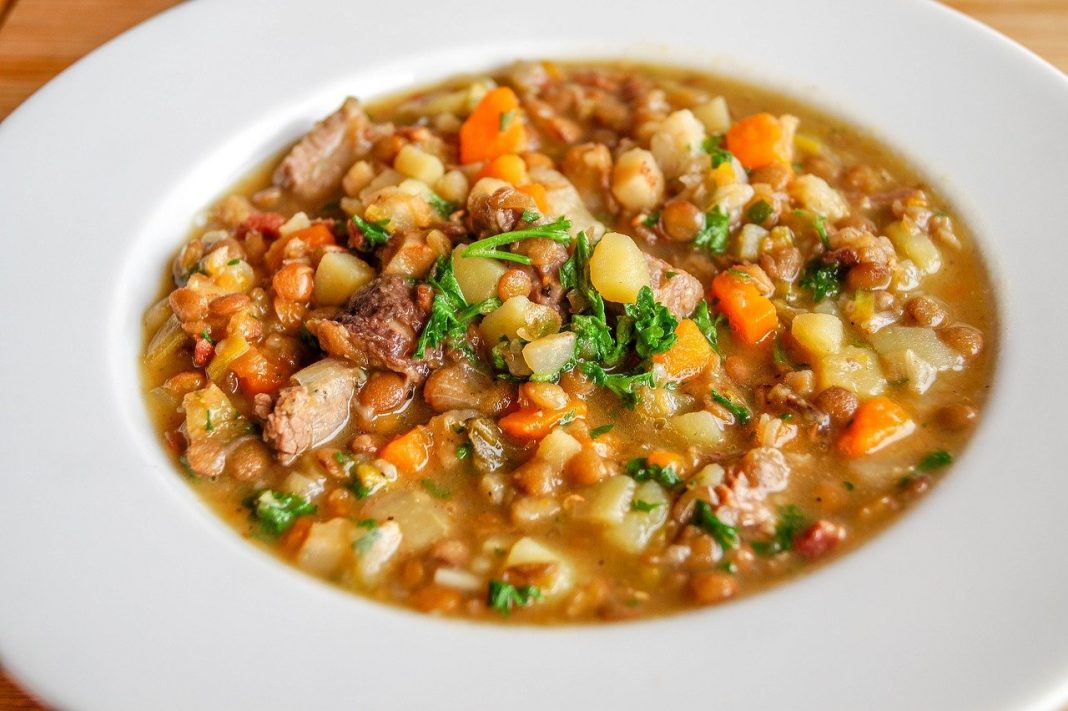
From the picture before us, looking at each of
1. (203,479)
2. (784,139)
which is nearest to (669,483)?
(203,479)

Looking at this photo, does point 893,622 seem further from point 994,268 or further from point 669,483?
point 994,268

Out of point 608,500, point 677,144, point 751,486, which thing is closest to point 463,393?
point 608,500

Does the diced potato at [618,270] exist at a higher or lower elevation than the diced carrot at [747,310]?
higher

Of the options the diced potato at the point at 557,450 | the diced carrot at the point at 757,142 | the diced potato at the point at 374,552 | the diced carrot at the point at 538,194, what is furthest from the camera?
the diced carrot at the point at 757,142

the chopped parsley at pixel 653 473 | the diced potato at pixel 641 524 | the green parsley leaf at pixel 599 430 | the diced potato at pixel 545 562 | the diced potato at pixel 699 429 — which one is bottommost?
the diced potato at pixel 545 562

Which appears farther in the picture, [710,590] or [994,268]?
[994,268]

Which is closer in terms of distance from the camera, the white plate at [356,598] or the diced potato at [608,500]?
the white plate at [356,598]

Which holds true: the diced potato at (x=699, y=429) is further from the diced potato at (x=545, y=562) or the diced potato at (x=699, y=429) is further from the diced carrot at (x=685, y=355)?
the diced potato at (x=545, y=562)

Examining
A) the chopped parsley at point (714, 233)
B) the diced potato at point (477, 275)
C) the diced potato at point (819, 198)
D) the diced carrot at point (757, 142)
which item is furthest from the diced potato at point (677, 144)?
the diced potato at point (477, 275)
